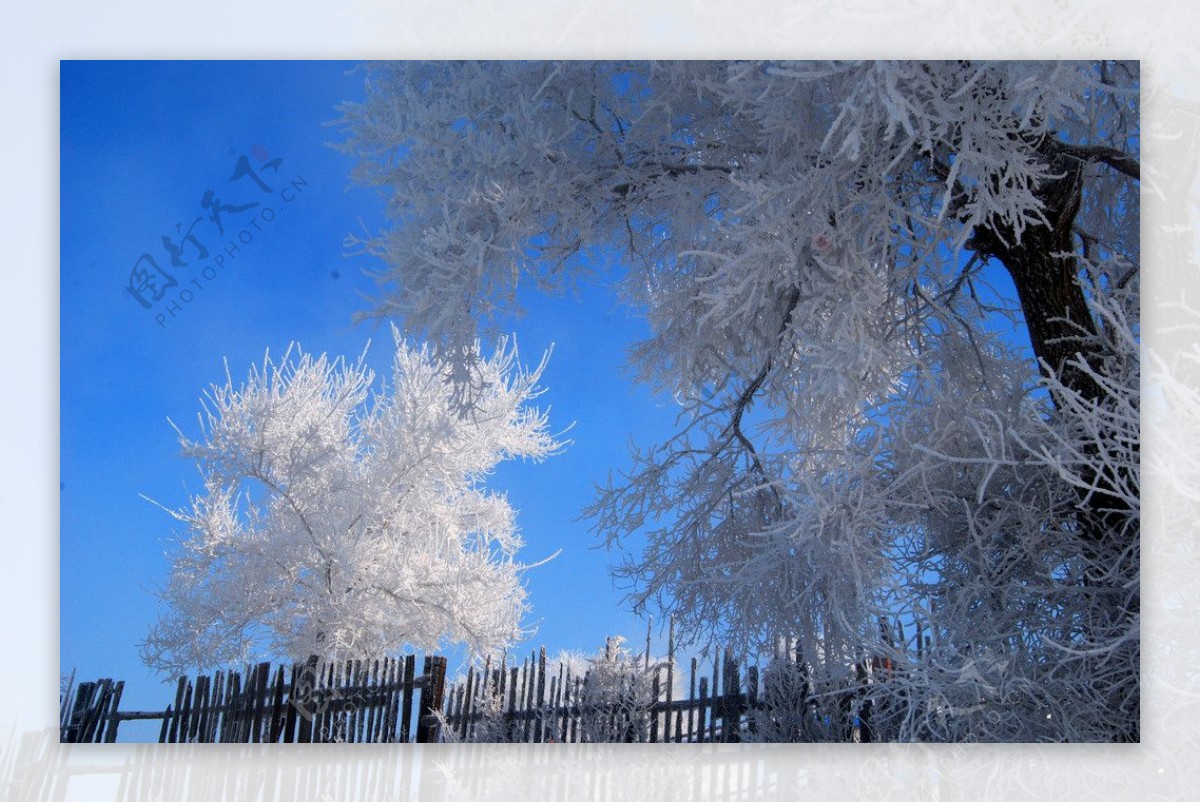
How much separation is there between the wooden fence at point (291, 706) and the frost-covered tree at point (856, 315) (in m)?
0.62

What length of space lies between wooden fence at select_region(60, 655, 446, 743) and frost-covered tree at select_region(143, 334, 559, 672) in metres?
0.06

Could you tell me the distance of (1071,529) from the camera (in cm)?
251

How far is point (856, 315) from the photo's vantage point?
99.1 inches

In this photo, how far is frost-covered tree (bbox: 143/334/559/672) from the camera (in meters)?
2.46

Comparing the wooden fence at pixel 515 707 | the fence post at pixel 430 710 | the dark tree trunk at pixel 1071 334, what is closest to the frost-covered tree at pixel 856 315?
the dark tree trunk at pixel 1071 334

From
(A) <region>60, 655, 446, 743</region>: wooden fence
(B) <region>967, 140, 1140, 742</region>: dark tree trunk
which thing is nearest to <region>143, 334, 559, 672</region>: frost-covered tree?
(A) <region>60, 655, 446, 743</region>: wooden fence

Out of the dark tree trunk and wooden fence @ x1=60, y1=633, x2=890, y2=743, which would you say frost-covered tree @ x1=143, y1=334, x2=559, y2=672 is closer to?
wooden fence @ x1=60, y1=633, x2=890, y2=743

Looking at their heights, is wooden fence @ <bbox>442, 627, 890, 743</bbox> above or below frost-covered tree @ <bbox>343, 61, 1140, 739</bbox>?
below

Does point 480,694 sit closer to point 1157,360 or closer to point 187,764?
point 187,764

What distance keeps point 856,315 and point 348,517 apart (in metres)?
1.42

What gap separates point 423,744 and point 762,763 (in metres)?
0.82
